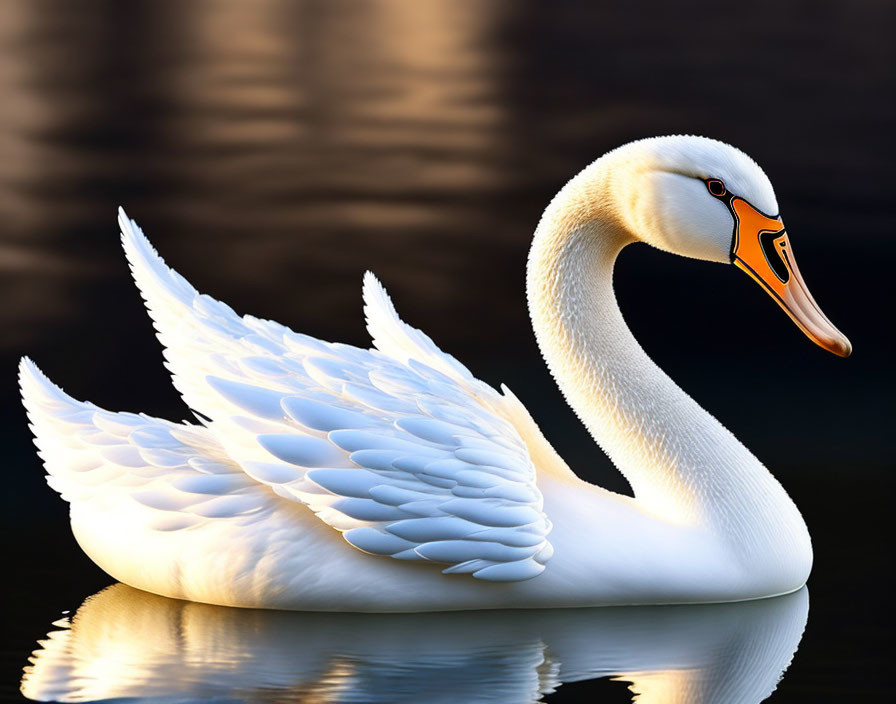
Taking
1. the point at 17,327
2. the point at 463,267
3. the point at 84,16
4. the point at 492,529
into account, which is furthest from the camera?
the point at 84,16

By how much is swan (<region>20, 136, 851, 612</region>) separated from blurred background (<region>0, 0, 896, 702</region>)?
42 centimetres

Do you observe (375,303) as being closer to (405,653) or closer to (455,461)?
(455,461)

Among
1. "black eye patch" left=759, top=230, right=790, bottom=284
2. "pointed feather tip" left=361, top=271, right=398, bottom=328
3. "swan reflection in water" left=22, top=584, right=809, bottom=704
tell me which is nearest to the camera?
"swan reflection in water" left=22, top=584, right=809, bottom=704

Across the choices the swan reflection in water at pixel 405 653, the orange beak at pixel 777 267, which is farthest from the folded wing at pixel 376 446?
the orange beak at pixel 777 267

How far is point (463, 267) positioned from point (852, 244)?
2635 millimetres

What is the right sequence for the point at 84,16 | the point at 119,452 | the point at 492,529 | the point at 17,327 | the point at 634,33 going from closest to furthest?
the point at 492,529
the point at 119,452
the point at 17,327
the point at 634,33
the point at 84,16

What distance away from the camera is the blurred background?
7332 mm

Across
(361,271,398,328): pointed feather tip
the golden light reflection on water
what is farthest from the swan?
the golden light reflection on water

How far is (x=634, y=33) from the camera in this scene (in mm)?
20312

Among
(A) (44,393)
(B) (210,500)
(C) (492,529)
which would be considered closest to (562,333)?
(C) (492,529)

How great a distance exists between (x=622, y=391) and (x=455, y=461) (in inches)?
33.1

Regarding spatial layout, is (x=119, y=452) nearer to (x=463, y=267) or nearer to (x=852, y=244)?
(x=463, y=267)

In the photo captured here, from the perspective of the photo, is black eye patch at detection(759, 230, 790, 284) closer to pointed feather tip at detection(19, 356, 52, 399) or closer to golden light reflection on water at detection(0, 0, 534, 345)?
pointed feather tip at detection(19, 356, 52, 399)

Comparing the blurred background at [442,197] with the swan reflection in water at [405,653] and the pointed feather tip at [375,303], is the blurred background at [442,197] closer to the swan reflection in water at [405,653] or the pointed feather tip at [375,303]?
the swan reflection in water at [405,653]
